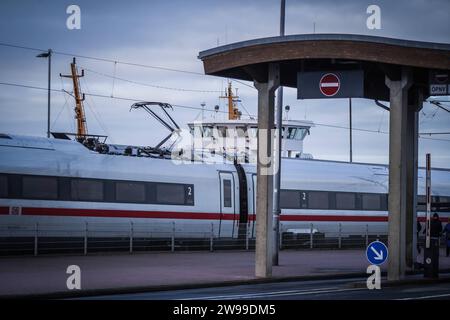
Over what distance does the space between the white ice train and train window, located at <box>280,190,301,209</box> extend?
4cm

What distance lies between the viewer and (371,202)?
48.6 m

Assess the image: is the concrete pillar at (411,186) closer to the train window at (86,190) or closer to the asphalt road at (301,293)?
the asphalt road at (301,293)

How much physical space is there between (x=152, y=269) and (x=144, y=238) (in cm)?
873

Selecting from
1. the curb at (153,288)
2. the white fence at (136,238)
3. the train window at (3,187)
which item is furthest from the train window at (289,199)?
the curb at (153,288)

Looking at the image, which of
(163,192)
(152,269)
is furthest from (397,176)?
(163,192)

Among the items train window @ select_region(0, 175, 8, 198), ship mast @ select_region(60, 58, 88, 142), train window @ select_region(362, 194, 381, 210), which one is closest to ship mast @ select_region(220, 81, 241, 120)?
ship mast @ select_region(60, 58, 88, 142)

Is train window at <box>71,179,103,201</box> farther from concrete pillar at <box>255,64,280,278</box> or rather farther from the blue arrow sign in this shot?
the blue arrow sign

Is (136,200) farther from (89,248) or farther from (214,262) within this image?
(214,262)

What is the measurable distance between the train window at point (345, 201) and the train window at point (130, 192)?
12.2m

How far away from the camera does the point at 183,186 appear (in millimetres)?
39219

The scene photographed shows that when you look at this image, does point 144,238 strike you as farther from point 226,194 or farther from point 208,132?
point 208,132

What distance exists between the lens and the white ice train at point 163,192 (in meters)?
33.9

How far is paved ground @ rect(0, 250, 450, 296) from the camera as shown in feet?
77.8
